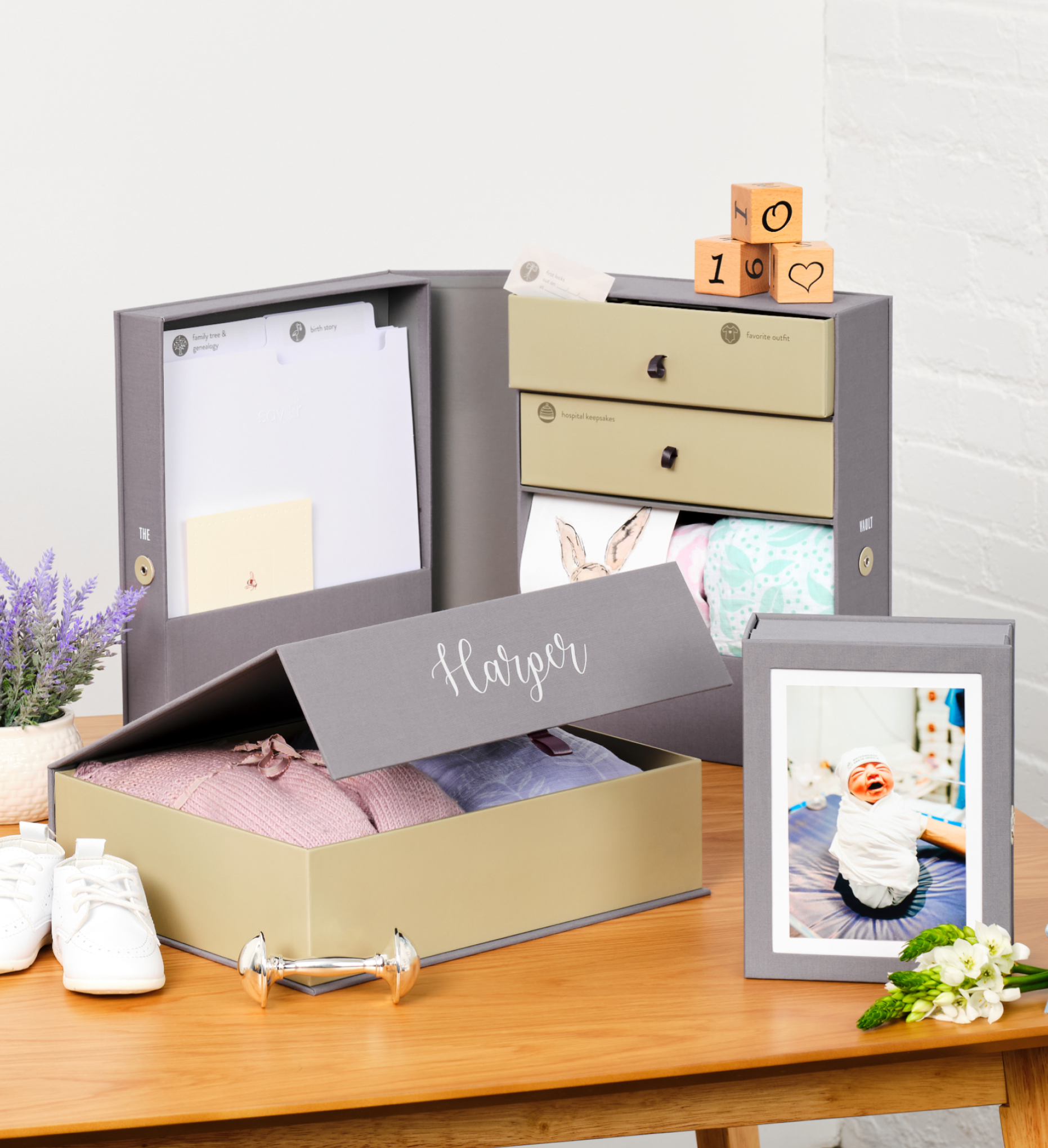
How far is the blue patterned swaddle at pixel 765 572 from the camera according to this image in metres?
1.32

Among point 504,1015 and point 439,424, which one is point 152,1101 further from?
point 439,424

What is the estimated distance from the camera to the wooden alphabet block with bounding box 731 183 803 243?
4.39 feet

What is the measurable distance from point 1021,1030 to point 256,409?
2.57 feet

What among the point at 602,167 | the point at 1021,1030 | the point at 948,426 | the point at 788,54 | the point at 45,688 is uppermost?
the point at 788,54

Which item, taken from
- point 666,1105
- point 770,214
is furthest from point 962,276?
point 666,1105

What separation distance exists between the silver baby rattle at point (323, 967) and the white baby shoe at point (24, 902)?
144 mm

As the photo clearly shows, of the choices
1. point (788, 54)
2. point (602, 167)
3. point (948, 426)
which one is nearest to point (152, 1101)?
point (948, 426)

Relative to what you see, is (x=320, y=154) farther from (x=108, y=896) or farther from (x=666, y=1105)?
(x=666, y=1105)

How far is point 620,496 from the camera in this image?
1.42 m

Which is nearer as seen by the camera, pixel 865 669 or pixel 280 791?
pixel 865 669

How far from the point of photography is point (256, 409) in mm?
1347

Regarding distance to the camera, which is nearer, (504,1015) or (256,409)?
(504,1015)

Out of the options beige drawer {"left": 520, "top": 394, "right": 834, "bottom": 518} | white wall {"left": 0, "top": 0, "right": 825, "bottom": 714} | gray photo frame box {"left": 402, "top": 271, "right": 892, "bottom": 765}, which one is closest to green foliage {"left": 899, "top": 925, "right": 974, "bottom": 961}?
gray photo frame box {"left": 402, "top": 271, "right": 892, "bottom": 765}

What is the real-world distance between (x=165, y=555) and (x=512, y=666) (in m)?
0.41
